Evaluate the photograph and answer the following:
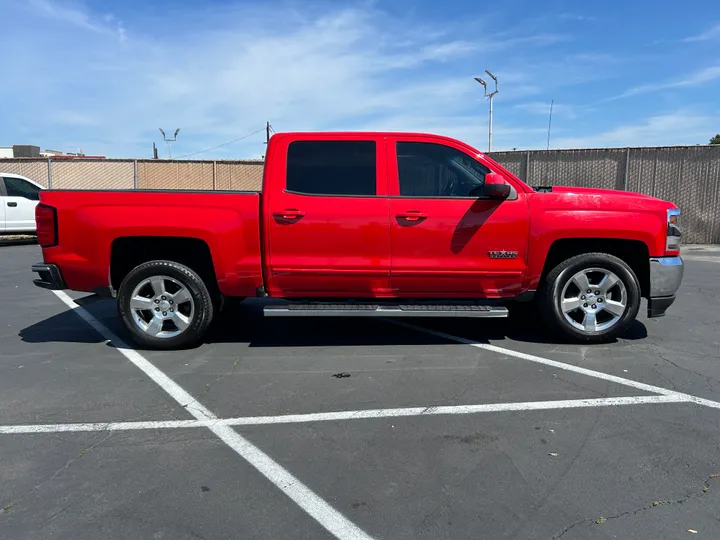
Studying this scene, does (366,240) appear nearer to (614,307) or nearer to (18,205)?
(614,307)

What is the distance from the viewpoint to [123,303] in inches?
198

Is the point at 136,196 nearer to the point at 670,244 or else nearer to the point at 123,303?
the point at 123,303

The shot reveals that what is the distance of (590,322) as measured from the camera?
17.2ft

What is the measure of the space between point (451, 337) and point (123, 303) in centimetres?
327

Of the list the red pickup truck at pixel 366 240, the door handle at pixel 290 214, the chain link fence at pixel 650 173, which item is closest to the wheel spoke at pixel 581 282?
the red pickup truck at pixel 366 240

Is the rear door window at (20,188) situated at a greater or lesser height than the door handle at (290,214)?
greater

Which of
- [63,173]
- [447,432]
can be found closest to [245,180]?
[63,173]

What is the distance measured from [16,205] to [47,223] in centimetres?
1139

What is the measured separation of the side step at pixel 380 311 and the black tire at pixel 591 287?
0.55 meters

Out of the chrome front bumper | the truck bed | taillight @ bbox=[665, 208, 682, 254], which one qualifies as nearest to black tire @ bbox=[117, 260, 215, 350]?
the truck bed

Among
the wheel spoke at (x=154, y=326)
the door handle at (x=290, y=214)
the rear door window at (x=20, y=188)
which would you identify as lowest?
the wheel spoke at (x=154, y=326)

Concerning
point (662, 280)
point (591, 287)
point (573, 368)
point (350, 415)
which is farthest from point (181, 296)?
point (662, 280)

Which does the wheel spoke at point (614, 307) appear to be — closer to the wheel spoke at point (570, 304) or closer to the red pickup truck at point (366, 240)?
the red pickup truck at point (366, 240)

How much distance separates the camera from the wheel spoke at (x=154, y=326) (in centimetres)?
509
